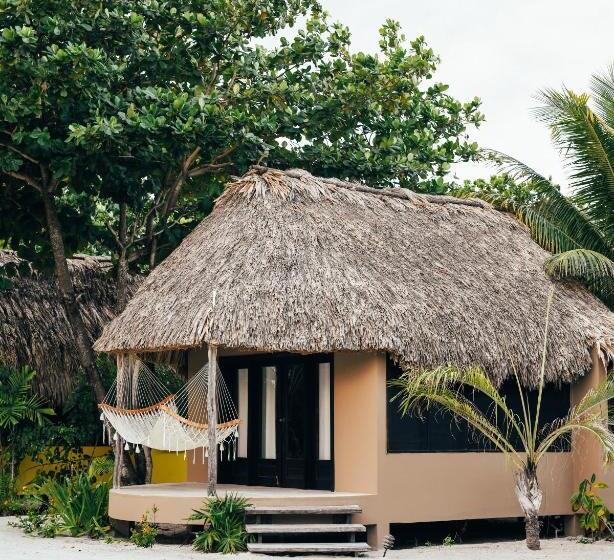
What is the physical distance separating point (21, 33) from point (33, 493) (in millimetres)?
5405

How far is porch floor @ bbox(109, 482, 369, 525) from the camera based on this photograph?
1080cm

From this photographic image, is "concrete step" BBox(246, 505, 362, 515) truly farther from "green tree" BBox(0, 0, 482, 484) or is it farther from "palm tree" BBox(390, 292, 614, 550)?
"green tree" BBox(0, 0, 482, 484)

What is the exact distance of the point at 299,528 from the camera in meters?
10.5

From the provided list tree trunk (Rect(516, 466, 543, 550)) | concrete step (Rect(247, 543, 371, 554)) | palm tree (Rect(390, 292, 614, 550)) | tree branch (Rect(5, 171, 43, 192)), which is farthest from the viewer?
tree branch (Rect(5, 171, 43, 192))

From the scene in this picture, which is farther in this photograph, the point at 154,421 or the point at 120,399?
the point at 120,399

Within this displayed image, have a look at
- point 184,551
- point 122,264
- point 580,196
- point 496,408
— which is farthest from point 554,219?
point 184,551

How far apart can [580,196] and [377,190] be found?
2.85 m

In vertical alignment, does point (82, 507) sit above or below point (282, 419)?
below

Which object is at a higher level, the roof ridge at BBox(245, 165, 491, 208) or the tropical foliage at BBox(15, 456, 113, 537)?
the roof ridge at BBox(245, 165, 491, 208)

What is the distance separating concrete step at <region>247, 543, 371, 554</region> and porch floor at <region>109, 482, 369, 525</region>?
0.55 m

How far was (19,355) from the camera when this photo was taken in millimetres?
15008

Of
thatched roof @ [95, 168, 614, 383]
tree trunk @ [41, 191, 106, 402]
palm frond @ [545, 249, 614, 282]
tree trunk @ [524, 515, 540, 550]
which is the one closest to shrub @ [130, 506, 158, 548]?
thatched roof @ [95, 168, 614, 383]

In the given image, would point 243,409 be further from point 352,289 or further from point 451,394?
point 451,394

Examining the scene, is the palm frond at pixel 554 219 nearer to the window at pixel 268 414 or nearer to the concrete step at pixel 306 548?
the window at pixel 268 414
